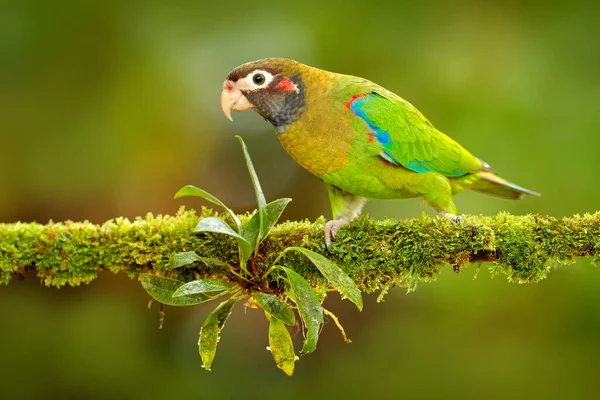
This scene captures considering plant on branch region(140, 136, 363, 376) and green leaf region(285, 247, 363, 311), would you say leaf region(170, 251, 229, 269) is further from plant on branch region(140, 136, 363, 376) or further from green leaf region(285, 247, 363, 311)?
green leaf region(285, 247, 363, 311)

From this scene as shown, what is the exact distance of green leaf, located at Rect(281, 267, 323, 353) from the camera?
2320 mm

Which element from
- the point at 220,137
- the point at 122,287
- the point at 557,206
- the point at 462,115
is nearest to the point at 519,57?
the point at 462,115

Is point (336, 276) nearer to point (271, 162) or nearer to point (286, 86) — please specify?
point (286, 86)

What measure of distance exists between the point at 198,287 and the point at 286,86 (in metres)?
1.19

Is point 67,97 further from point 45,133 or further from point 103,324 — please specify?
point 103,324

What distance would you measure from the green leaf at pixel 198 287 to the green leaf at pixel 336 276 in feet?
1.21

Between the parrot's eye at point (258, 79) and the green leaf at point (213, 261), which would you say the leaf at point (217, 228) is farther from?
the parrot's eye at point (258, 79)

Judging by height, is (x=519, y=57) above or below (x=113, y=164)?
above

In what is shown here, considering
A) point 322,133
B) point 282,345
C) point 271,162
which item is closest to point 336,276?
point 282,345

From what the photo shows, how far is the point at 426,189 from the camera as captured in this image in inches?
127

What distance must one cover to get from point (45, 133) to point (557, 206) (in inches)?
217

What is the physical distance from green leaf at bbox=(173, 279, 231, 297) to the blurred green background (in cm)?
364

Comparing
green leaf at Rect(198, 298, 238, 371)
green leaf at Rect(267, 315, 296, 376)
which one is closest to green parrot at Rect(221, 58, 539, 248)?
green leaf at Rect(267, 315, 296, 376)

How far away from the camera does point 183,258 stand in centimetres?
253
